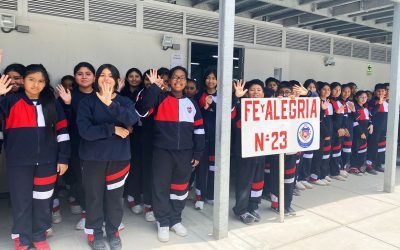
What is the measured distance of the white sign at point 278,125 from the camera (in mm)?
3482

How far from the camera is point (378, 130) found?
6230mm

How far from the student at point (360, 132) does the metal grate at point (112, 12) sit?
4057 mm

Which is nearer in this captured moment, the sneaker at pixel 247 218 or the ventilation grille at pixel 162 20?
the sneaker at pixel 247 218

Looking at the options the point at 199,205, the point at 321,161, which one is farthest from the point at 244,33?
the point at 199,205

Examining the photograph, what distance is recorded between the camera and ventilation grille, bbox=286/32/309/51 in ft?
22.4

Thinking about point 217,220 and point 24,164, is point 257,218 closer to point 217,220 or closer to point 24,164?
point 217,220

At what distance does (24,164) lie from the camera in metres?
2.80

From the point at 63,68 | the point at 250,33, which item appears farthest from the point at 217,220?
the point at 250,33

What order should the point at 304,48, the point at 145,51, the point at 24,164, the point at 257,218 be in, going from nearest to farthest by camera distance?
the point at 24,164 → the point at 257,218 → the point at 145,51 → the point at 304,48

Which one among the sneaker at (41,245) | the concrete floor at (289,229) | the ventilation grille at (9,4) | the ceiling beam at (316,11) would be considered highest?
the ceiling beam at (316,11)

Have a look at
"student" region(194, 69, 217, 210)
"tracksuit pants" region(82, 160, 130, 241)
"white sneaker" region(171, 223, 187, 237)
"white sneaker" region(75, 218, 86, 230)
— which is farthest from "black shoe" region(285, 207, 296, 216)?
"white sneaker" region(75, 218, 86, 230)

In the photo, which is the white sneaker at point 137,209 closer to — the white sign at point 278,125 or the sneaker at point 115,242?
the sneaker at point 115,242

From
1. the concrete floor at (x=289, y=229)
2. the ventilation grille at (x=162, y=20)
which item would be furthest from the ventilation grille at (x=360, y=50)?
the ventilation grille at (x=162, y=20)

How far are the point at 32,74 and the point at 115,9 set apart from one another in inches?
93.4
